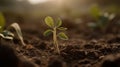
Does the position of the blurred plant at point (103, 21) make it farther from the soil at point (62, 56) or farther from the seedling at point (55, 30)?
the seedling at point (55, 30)

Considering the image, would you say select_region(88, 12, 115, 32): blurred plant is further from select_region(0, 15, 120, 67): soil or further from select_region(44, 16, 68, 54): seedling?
select_region(44, 16, 68, 54): seedling

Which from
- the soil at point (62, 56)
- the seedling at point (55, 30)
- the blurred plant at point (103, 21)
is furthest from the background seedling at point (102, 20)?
the seedling at point (55, 30)

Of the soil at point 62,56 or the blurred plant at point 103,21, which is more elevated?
the blurred plant at point 103,21

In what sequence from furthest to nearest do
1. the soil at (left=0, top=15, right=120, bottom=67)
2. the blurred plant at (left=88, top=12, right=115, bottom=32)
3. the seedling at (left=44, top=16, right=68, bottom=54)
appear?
the blurred plant at (left=88, top=12, right=115, bottom=32), the seedling at (left=44, top=16, right=68, bottom=54), the soil at (left=0, top=15, right=120, bottom=67)

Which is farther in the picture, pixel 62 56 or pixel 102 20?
pixel 102 20

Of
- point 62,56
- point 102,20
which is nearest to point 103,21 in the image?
point 102,20

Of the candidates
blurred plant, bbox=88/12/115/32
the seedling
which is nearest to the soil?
the seedling

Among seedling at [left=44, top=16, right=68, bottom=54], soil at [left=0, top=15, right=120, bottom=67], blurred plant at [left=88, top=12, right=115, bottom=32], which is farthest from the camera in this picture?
blurred plant at [left=88, top=12, right=115, bottom=32]

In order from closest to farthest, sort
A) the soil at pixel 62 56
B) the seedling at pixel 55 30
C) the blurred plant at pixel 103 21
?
the soil at pixel 62 56, the seedling at pixel 55 30, the blurred plant at pixel 103 21

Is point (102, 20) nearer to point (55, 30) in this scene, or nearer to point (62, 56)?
point (55, 30)

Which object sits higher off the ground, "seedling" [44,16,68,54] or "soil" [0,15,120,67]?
"seedling" [44,16,68,54]

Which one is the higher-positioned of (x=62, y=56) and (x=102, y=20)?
(x=102, y=20)
